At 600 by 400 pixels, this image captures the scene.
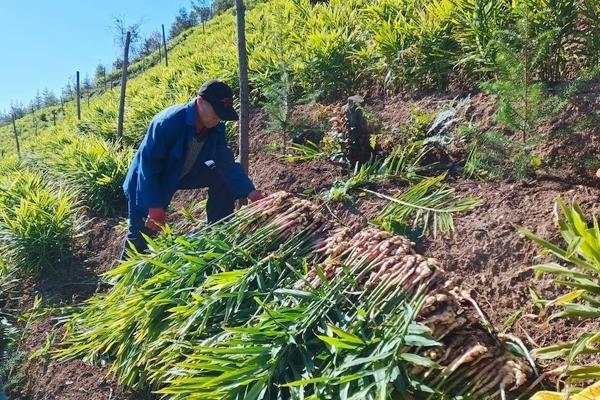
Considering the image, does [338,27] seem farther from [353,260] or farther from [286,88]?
[353,260]

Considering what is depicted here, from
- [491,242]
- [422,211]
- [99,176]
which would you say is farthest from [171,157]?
[99,176]

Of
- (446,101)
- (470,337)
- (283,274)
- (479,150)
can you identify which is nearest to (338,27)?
(446,101)

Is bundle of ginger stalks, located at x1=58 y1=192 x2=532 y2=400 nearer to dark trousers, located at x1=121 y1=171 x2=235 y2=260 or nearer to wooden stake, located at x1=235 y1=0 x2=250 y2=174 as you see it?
dark trousers, located at x1=121 y1=171 x2=235 y2=260

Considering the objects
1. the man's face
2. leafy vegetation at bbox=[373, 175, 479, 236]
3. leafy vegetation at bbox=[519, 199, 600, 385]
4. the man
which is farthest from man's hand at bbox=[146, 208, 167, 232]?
leafy vegetation at bbox=[519, 199, 600, 385]

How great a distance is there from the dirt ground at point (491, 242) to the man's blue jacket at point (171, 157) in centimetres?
67

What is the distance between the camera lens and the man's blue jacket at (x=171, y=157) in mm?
3182

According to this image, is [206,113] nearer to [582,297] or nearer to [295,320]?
[295,320]

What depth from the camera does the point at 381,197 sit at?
3266mm

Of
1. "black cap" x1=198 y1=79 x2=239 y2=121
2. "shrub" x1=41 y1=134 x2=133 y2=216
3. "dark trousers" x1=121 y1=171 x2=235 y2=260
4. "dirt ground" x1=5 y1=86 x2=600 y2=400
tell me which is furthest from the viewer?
"shrub" x1=41 y1=134 x2=133 y2=216

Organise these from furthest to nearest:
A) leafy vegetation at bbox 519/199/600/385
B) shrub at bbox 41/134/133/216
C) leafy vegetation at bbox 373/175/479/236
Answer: shrub at bbox 41/134/133/216
leafy vegetation at bbox 373/175/479/236
leafy vegetation at bbox 519/199/600/385

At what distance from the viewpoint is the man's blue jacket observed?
3.18m

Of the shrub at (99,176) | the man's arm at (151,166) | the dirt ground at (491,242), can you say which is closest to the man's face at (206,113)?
the man's arm at (151,166)

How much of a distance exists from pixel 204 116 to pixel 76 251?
80.6 inches

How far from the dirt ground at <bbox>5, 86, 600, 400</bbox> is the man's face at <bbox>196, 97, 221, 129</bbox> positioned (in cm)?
89
